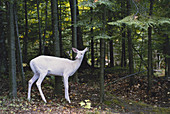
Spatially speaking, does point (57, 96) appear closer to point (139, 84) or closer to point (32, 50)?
point (139, 84)

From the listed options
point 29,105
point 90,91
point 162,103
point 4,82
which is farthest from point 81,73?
point 29,105

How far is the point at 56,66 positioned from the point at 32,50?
10.8 meters

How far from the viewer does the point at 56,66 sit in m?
7.78

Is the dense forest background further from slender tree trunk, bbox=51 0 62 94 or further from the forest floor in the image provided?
the forest floor

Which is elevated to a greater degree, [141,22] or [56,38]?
[141,22]

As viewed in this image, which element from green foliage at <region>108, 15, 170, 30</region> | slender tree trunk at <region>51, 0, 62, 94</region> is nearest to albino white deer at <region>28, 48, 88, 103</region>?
slender tree trunk at <region>51, 0, 62, 94</region>

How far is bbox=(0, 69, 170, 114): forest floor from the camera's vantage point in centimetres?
652

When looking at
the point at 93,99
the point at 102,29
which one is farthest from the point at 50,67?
the point at 102,29

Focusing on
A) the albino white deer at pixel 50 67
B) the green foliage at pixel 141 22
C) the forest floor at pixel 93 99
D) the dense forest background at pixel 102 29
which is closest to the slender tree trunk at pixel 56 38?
the dense forest background at pixel 102 29

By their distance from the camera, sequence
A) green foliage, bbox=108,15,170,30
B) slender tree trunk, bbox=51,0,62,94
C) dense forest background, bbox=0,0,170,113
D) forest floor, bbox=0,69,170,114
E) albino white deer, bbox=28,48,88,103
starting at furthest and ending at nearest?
1. slender tree trunk, bbox=51,0,62,94
2. albino white deer, bbox=28,48,88,103
3. dense forest background, bbox=0,0,170,113
4. green foliage, bbox=108,15,170,30
5. forest floor, bbox=0,69,170,114

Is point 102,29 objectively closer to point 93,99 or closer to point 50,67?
point 50,67

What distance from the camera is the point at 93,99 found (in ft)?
28.5

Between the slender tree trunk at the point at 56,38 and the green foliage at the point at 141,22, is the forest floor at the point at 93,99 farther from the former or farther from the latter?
the green foliage at the point at 141,22

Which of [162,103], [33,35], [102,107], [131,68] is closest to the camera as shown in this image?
[102,107]
